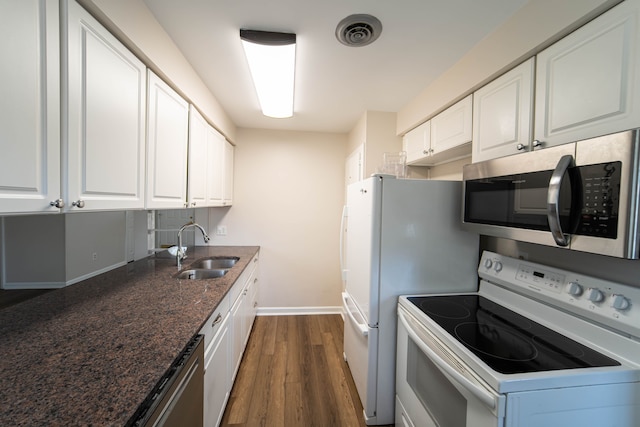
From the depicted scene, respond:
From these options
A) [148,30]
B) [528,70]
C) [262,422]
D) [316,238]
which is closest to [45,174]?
[148,30]

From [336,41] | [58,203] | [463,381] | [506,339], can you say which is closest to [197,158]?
[58,203]

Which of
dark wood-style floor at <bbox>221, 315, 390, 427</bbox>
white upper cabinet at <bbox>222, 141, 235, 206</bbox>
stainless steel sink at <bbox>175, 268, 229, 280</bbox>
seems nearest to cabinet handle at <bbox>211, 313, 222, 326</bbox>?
stainless steel sink at <bbox>175, 268, 229, 280</bbox>

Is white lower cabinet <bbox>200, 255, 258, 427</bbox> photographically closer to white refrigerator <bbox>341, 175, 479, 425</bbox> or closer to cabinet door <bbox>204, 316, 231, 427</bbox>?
cabinet door <bbox>204, 316, 231, 427</bbox>

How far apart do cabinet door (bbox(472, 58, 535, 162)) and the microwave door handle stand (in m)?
0.35

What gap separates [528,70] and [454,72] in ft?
1.80

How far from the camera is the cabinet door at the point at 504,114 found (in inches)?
45.7

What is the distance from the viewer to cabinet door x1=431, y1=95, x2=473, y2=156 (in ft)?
5.15

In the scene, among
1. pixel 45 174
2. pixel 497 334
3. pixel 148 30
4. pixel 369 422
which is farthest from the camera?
pixel 369 422

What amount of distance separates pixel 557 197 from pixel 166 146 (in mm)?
1930

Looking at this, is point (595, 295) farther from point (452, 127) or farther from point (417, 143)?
point (417, 143)

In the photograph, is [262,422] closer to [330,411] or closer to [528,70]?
[330,411]

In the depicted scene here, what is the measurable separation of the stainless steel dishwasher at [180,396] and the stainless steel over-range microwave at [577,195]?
1.44 metres

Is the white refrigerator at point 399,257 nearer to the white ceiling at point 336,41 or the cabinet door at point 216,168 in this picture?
the white ceiling at point 336,41

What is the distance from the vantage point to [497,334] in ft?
3.58
